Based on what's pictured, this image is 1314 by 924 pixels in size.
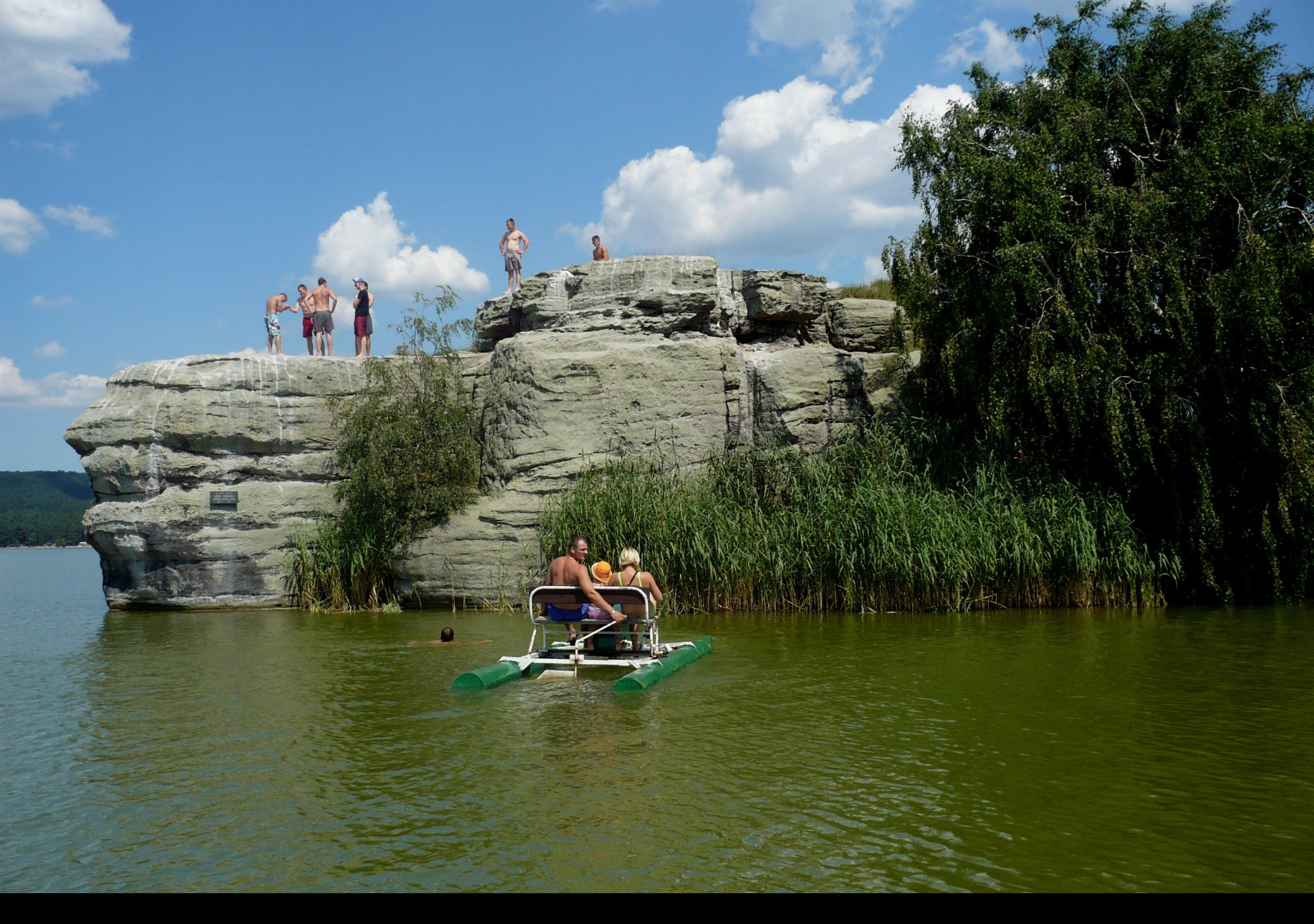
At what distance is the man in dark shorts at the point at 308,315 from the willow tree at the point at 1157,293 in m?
13.2

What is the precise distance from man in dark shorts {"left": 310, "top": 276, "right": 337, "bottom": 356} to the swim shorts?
13.7m

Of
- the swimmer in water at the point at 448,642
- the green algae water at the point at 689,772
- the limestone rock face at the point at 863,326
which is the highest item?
the limestone rock face at the point at 863,326

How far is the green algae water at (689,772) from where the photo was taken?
5.13m

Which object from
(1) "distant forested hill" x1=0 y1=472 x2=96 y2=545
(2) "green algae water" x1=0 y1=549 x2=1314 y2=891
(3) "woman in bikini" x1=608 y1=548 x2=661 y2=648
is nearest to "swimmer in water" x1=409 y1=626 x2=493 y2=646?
(2) "green algae water" x1=0 y1=549 x2=1314 y2=891

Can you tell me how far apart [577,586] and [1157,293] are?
12.1 metres

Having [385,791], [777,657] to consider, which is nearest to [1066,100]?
[777,657]

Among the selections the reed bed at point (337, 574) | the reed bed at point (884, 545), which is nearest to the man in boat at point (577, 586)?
the reed bed at point (884, 545)

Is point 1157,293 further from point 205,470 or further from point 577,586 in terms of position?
point 205,470

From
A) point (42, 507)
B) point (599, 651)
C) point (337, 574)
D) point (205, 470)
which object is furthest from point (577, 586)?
point (42, 507)

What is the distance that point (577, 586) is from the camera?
1083cm

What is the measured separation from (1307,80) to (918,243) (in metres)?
6.96

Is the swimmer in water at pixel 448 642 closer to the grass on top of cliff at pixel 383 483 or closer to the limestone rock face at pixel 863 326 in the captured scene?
the grass on top of cliff at pixel 383 483
